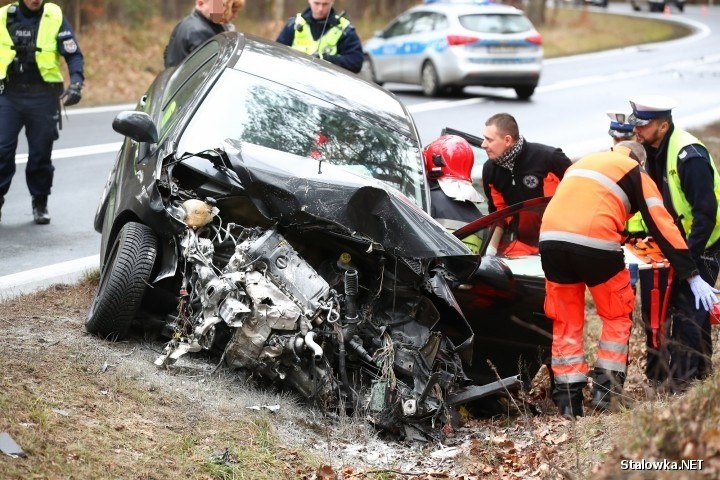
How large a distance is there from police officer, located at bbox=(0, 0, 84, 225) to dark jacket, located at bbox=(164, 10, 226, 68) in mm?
755

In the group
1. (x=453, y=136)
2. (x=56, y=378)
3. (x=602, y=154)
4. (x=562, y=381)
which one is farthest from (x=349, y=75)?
(x=56, y=378)

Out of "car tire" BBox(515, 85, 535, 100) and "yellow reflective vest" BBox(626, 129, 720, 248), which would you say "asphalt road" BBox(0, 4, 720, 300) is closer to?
"car tire" BBox(515, 85, 535, 100)

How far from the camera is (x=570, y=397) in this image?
5785 mm

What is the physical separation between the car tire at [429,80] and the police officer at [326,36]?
957cm

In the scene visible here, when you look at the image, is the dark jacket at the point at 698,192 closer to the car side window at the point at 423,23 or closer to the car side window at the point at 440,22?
the car side window at the point at 440,22

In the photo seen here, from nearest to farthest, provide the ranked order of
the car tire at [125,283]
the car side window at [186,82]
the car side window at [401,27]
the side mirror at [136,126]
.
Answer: the car tire at [125,283], the side mirror at [136,126], the car side window at [186,82], the car side window at [401,27]

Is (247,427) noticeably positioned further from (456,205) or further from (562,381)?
(456,205)

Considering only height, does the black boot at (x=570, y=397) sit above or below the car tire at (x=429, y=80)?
above

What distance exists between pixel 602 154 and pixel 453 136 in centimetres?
132

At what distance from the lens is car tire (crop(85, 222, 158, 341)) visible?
5.43m

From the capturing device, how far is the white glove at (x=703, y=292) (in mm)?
5758

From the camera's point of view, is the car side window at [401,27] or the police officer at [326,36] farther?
the car side window at [401,27]

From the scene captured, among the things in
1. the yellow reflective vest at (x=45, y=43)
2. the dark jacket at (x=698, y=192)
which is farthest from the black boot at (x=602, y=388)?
the yellow reflective vest at (x=45, y=43)

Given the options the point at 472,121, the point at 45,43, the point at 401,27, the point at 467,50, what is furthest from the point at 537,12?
the point at 45,43
